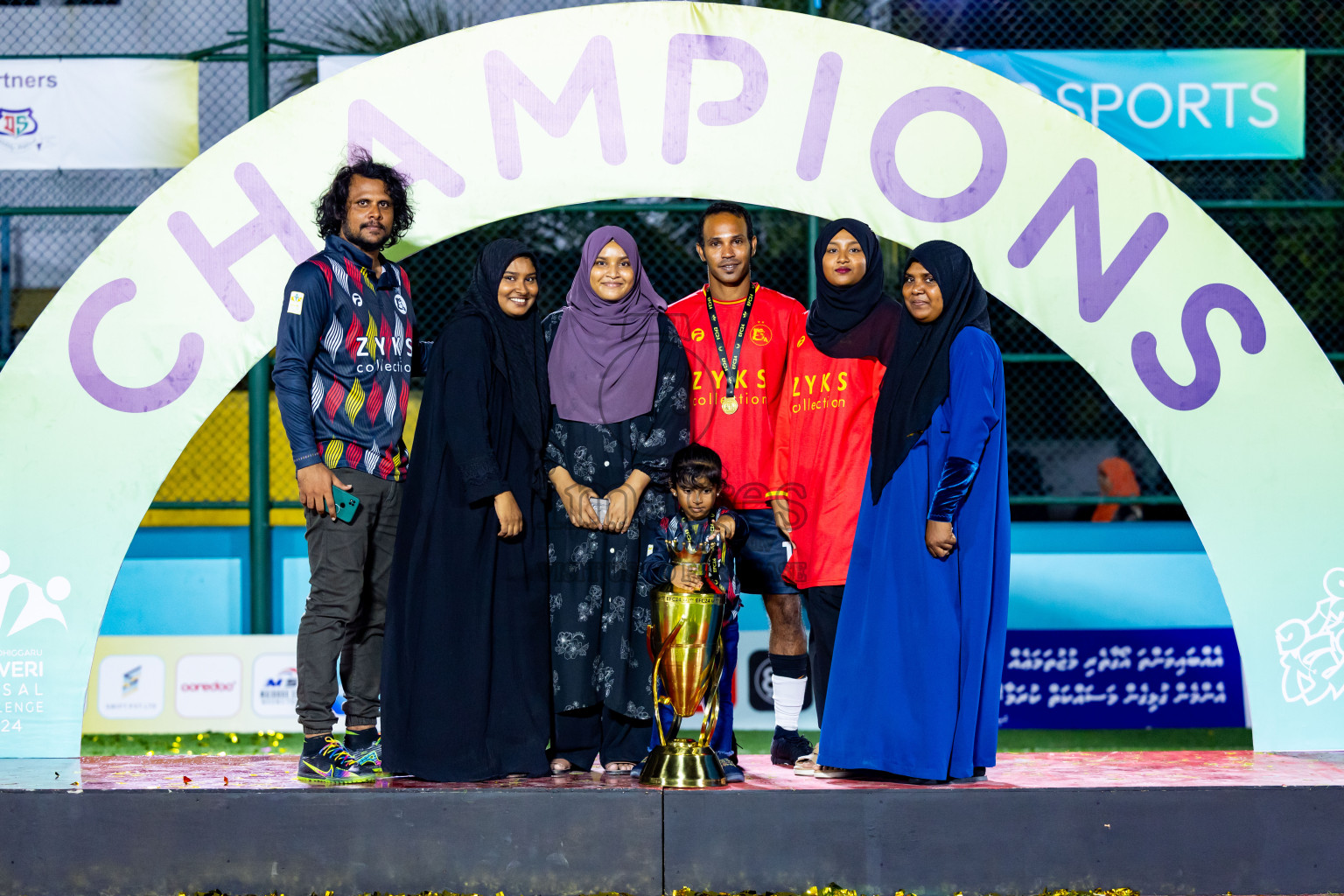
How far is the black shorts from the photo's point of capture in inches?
165

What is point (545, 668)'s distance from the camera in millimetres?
3865

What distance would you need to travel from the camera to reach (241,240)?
15.4 ft

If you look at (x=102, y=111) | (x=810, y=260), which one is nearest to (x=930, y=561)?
(x=810, y=260)

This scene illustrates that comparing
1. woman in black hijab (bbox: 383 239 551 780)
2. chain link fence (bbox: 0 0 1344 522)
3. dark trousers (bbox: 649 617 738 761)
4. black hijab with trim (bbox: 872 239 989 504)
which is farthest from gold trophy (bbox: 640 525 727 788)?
chain link fence (bbox: 0 0 1344 522)

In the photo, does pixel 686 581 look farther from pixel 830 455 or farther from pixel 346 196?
pixel 346 196

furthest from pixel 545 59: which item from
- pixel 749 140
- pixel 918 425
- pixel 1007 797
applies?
pixel 1007 797

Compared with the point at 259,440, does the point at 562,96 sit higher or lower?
higher

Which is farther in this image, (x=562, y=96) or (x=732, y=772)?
(x=562, y=96)

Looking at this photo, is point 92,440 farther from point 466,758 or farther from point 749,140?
point 749,140

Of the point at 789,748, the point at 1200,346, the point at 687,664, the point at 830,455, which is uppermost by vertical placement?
the point at 1200,346

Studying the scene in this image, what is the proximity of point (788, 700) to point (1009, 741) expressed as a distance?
9.37 ft

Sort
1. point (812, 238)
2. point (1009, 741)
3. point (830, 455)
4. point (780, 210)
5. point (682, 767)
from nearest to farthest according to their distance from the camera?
1. point (682, 767)
2. point (830, 455)
3. point (1009, 741)
4. point (812, 238)
5. point (780, 210)

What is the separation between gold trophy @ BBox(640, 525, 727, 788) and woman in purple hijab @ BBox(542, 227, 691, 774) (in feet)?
0.57

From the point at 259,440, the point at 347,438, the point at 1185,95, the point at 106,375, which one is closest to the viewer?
the point at 347,438
